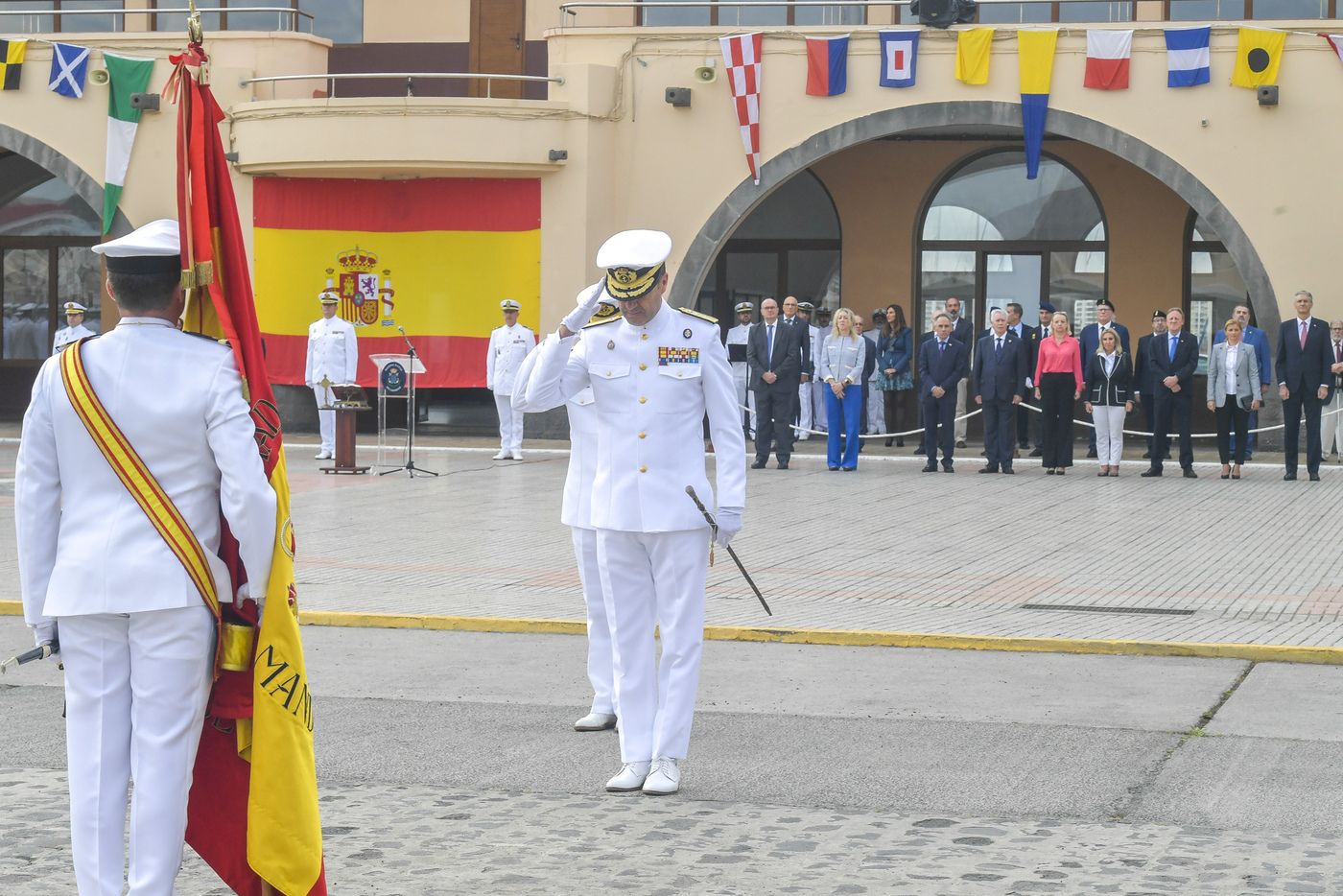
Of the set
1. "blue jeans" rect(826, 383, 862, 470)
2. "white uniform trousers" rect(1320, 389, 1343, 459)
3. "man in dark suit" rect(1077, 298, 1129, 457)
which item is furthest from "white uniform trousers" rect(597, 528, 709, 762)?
"white uniform trousers" rect(1320, 389, 1343, 459)

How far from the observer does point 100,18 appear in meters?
26.0

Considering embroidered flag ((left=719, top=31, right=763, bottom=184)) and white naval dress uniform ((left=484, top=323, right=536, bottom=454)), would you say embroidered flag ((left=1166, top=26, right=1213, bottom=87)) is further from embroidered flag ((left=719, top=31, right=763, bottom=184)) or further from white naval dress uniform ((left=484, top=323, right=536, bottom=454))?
white naval dress uniform ((left=484, top=323, right=536, bottom=454))

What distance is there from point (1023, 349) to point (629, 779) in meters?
14.7

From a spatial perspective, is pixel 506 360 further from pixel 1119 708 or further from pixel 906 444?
pixel 1119 708

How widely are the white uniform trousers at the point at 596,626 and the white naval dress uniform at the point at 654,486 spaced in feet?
1.48

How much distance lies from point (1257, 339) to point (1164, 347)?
982mm

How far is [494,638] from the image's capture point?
969 cm

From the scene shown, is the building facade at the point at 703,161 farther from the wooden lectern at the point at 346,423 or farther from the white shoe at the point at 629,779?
the white shoe at the point at 629,779

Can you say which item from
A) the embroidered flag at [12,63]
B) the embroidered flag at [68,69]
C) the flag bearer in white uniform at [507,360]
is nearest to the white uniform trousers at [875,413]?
the flag bearer in white uniform at [507,360]

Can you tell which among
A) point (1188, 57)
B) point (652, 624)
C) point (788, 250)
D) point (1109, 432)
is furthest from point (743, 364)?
point (652, 624)

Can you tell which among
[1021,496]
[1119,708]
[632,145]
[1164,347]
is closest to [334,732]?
[1119,708]

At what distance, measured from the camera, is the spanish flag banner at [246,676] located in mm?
4316

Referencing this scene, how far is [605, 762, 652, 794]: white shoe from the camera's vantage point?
6355 mm

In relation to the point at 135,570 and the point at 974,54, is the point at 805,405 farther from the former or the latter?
the point at 135,570
